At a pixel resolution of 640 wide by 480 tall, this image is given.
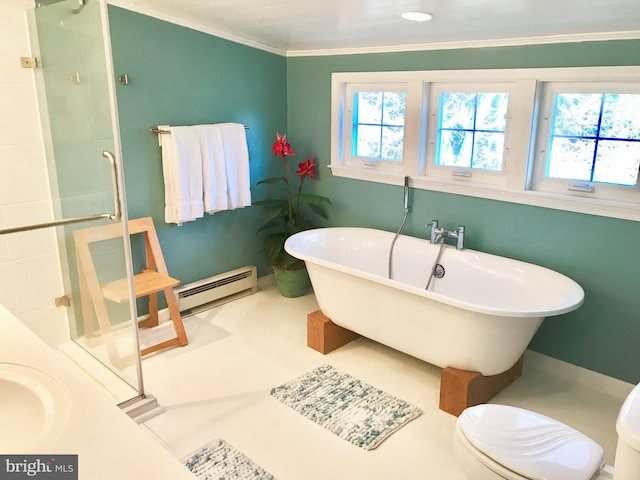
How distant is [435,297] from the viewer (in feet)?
8.40

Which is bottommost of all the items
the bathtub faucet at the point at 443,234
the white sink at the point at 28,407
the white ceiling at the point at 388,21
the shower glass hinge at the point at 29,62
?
the bathtub faucet at the point at 443,234

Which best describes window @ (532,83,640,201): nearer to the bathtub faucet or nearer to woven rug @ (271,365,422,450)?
the bathtub faucet

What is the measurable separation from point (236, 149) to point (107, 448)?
2897 millimetres

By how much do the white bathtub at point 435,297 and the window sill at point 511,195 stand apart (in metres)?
0.35

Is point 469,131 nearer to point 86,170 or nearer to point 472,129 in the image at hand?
point 472,129

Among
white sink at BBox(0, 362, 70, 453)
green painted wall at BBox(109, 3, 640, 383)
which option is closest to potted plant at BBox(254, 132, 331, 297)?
green painted wall at BBox(109, 3, 640, 383)

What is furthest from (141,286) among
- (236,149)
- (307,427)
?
(307,427)

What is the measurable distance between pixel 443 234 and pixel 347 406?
1.23 m

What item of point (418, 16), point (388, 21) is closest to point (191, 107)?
point (388, 21)

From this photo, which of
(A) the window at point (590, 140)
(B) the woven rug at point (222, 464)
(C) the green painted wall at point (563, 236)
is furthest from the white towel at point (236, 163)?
(A) the window at point (590, 140)

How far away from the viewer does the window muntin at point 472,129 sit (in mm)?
3137

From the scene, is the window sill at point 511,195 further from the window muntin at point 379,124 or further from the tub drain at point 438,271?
the tub drain at point 438,271

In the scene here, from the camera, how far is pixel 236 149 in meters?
3.66

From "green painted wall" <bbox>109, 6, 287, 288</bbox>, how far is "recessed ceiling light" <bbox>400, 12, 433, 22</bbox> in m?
1.44
